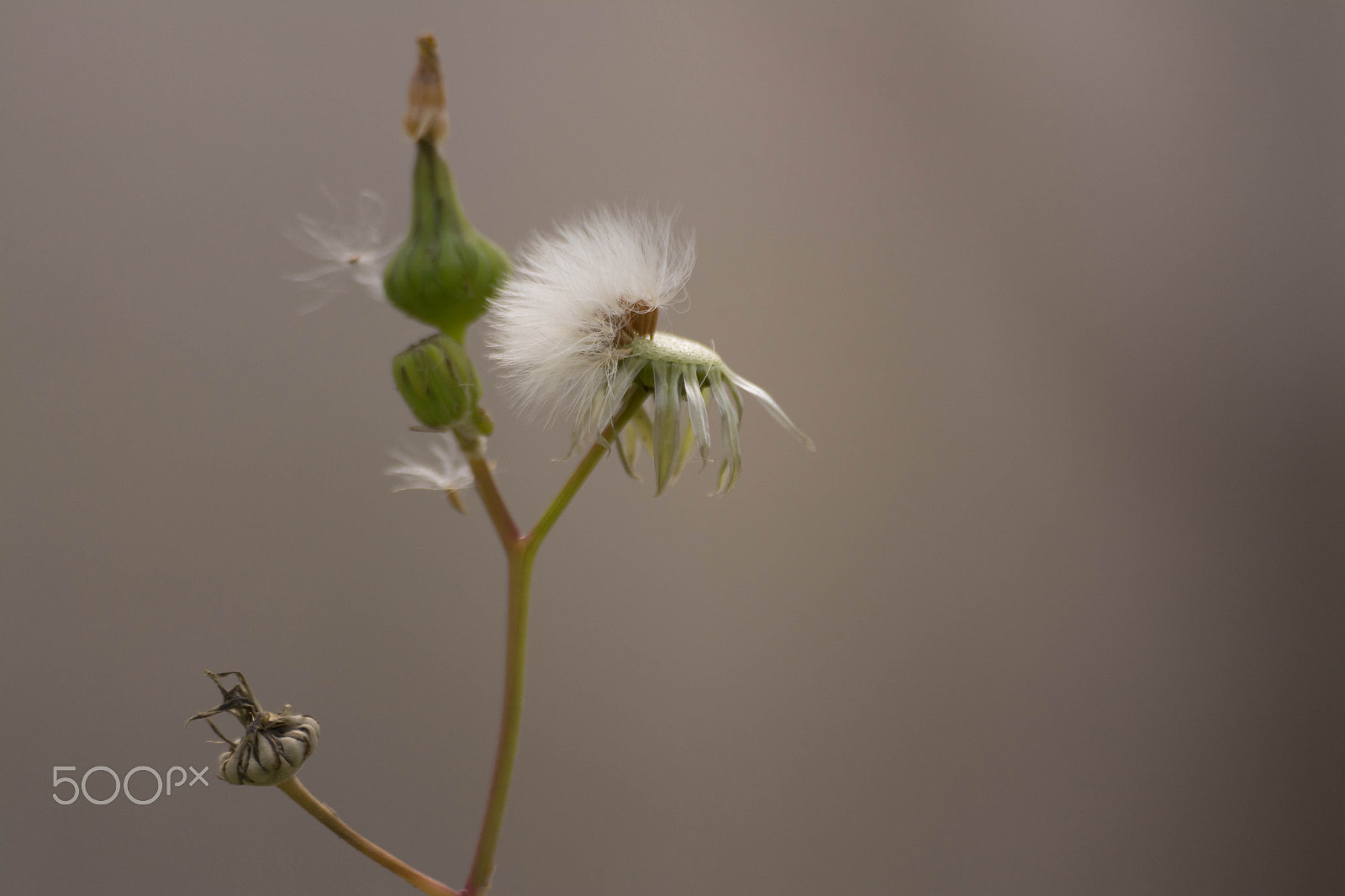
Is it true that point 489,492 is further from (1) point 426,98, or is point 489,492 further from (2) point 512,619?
(1) point 426,98

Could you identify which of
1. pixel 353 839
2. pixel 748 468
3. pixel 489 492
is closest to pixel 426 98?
pixel 489 492

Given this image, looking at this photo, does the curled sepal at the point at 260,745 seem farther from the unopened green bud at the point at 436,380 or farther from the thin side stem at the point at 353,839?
the unopened green bud at the point at 436,380

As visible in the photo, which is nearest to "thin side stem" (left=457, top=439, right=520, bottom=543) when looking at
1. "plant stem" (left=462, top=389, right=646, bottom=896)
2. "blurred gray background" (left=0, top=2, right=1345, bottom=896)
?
"plant stem" (left=462, top=389, right=646, bottom=896)

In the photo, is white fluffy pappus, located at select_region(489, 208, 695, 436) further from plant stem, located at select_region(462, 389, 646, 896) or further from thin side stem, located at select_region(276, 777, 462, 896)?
thin side stem, located at select_region(276, 777, 462, 896)

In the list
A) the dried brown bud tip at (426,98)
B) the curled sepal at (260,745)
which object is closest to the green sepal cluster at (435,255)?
the dried brown bud tip at (426,98)

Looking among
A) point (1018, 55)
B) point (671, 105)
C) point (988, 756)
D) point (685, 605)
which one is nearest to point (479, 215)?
point (671, 105)

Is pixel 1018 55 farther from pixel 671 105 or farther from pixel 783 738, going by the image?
pixel 783 738
